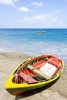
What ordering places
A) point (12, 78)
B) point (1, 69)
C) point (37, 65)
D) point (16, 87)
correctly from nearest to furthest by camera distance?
point (16, 87) < point (12, 78) < point (37, 65) < point (1, 69)

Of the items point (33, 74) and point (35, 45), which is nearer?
point (33, 74)

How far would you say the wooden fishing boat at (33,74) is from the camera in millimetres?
9482

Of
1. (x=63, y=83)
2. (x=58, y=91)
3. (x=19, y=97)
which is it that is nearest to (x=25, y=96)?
(x=19, y=97)

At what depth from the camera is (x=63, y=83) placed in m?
12.3

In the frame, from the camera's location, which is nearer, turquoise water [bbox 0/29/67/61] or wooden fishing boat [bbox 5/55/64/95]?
wooden fishing boat [bbox 5/55/64/95]

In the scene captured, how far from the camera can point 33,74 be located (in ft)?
39.8

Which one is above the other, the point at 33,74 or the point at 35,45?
the point at 33,74

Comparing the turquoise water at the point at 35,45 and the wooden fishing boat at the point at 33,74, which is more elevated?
the wooden fishing boat at the point at 33,74

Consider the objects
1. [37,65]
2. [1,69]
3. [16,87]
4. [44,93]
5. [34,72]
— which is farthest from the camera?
[1,69]

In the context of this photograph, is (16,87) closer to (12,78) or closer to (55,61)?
(12,78)

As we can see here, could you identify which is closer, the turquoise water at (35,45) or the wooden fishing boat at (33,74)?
the wooden fishing boat at (33,74)

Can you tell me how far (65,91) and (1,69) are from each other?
6.22 meters

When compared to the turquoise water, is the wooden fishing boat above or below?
above

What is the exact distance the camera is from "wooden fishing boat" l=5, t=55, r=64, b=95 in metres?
9.48
